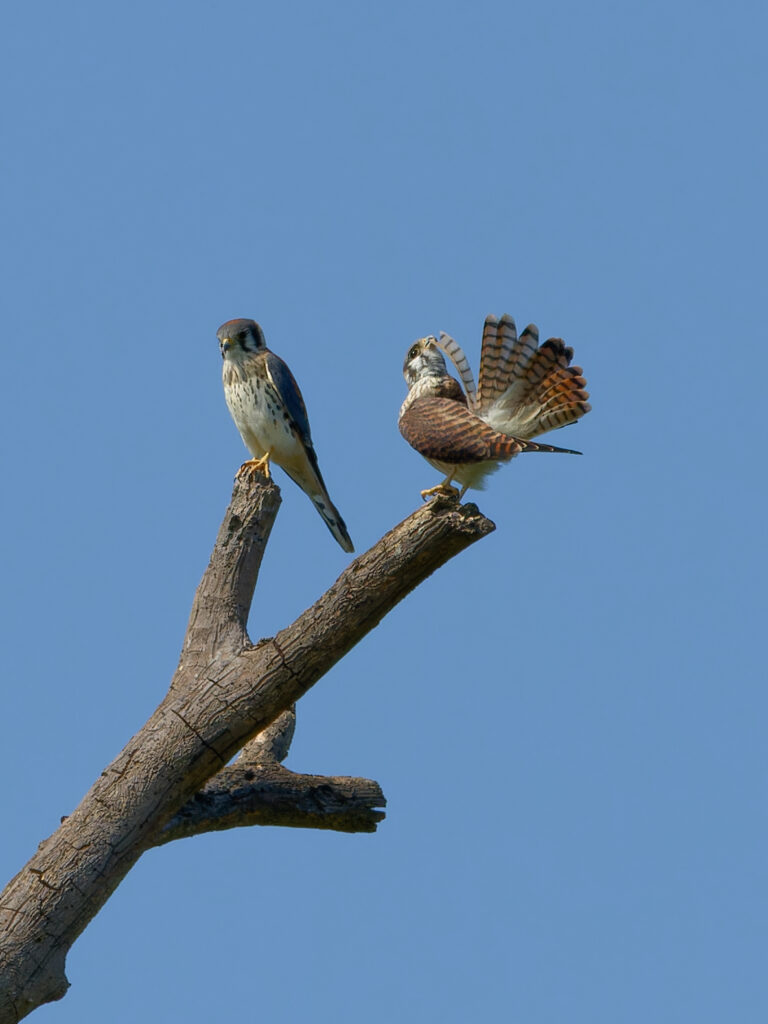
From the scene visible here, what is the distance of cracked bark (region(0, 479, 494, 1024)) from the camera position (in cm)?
436

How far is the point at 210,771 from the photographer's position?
4672 mm

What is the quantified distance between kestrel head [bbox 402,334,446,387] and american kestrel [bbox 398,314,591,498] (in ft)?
0.16

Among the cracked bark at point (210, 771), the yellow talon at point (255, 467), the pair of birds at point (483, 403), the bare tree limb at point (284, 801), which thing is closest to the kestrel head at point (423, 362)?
the pair of birds at point (483, 403)

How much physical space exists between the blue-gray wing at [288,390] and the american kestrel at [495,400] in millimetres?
1182

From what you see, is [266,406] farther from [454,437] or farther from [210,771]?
[210,771]

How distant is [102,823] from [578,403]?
2.60 metres

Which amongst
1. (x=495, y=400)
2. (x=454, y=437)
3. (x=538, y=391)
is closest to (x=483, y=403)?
(x=495, y=400)

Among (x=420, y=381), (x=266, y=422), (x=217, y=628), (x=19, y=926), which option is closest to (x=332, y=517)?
(x=266, y=422)

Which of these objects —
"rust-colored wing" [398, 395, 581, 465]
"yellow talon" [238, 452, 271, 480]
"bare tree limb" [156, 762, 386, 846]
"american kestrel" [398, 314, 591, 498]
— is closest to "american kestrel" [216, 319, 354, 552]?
"yellow talon" [238, 452, 271, 480]

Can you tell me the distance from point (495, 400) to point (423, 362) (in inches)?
19.8

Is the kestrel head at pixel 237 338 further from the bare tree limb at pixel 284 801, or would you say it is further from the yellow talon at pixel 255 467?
the bare tree limb at pixel 284 801

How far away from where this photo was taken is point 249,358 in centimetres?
692

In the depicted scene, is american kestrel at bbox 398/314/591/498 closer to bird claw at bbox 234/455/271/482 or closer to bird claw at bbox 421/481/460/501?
bird claw at bbox 421/481/460/501

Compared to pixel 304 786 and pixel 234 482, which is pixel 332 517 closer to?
Answer: pixel 234 482
